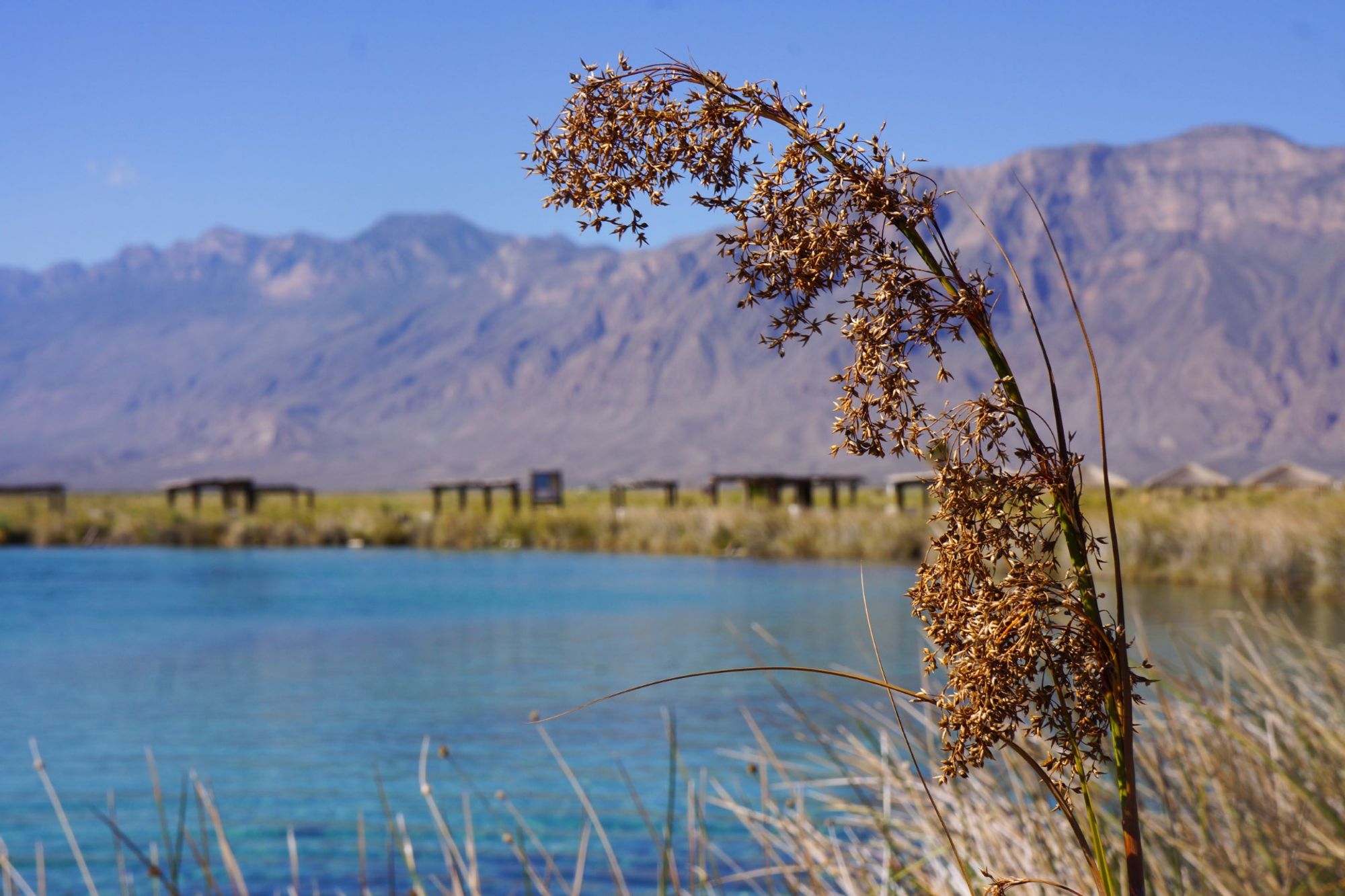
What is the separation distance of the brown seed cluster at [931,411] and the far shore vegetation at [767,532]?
14.7 m

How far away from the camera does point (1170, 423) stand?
163500mm

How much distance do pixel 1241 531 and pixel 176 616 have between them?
561 inches

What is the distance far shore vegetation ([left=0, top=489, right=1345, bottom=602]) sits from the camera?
19.1 metres

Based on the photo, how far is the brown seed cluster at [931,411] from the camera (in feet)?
3.17

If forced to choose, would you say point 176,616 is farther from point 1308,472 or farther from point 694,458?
point 694,458

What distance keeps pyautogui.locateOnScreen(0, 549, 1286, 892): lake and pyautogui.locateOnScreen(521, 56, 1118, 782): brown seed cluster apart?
297cm

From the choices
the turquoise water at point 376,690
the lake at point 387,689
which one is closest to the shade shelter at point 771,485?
the turquoise water at point 376,690

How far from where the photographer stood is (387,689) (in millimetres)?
13484

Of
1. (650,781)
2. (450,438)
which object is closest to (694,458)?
(450,438)

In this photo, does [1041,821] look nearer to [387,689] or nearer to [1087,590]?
[1087,590]

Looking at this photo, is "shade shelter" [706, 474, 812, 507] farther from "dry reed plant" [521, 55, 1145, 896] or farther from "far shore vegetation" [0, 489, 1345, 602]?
"dry reed plant" [521, 55, 1145, 896]

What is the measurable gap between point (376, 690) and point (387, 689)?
97mm

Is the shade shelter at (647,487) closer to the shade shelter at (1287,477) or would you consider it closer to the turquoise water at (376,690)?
the turquoise water at (376,690)

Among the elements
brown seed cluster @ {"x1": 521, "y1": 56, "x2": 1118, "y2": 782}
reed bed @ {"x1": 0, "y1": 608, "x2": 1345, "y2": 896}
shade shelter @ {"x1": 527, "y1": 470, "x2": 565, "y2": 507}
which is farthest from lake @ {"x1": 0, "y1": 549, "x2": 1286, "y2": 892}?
shade shelter @ {"x1": 527, "y1": 470, "x2": 565, "y2": 507}
